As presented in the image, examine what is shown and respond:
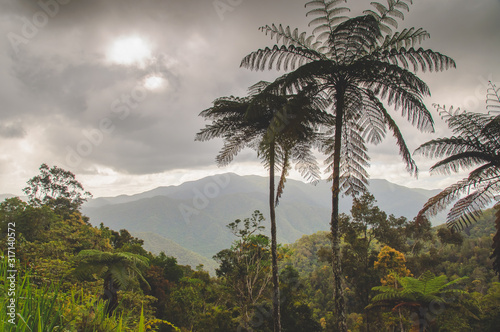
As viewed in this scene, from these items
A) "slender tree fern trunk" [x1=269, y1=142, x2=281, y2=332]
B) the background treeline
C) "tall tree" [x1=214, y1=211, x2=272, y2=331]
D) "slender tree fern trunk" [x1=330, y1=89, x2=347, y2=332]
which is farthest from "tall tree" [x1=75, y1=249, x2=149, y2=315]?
"slender tree fern trunk" [x1=330, y1=89, x2=347, y2=332]

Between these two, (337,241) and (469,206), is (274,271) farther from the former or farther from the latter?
(469,206)

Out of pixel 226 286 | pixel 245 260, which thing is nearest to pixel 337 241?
pixel 245 260

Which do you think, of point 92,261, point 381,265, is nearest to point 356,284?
point 381,265

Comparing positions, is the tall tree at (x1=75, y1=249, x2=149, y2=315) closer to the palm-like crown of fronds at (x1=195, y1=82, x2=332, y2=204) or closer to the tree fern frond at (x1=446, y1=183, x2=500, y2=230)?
the palm-like crown of fronds at (x1=195, y1=82, x2=332, y2=204)

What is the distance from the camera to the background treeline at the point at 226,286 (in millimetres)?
2445

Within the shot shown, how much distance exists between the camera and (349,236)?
1689cm

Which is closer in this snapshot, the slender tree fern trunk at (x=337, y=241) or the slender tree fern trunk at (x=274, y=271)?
the slender tree fern trunk at (x=337, y=241)

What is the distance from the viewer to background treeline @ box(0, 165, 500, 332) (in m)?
2.45

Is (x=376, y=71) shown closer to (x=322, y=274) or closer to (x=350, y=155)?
(x=350, y=155)

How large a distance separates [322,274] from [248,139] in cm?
3581

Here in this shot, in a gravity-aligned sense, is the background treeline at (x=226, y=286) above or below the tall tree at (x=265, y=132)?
below

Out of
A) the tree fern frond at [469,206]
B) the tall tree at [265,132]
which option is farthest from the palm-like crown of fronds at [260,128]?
the tree fern frond at [469,206]

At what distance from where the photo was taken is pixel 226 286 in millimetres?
11602

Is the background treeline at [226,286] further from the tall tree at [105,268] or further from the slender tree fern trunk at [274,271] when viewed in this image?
the slender tree fern trunk at [274,271]
